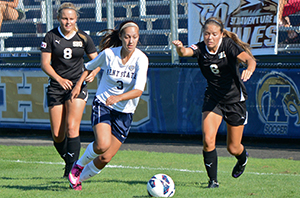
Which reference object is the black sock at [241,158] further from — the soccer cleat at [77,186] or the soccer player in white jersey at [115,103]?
the soccer cleat at [77,186]

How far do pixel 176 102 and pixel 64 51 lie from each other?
474 cm

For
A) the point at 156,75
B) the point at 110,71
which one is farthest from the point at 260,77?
the point at 110,71

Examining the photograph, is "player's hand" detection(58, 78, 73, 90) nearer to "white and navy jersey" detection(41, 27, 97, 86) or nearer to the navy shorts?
"white and navy jersey" detection(41, 27, 97, 86)

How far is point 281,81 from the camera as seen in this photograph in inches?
394

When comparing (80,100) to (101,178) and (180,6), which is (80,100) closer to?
(101,178)

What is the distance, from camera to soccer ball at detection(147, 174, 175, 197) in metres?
5.19

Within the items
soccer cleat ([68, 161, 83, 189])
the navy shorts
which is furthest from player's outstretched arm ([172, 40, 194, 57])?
soccer cleat ([68, 161, 83, 189])

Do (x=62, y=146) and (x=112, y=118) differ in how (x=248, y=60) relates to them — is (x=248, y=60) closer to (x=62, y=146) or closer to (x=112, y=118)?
(x=112, y=118)

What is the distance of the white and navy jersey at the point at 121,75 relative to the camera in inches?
215

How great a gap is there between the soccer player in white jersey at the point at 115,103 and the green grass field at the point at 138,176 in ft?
1.26

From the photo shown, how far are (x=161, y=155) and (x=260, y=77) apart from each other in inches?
116

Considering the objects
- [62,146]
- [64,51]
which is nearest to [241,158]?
[62,146]

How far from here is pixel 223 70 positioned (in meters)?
6.12

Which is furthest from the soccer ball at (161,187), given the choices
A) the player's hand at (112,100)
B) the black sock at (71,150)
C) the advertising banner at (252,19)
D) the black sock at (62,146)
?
the advertising banner at (252,19)
